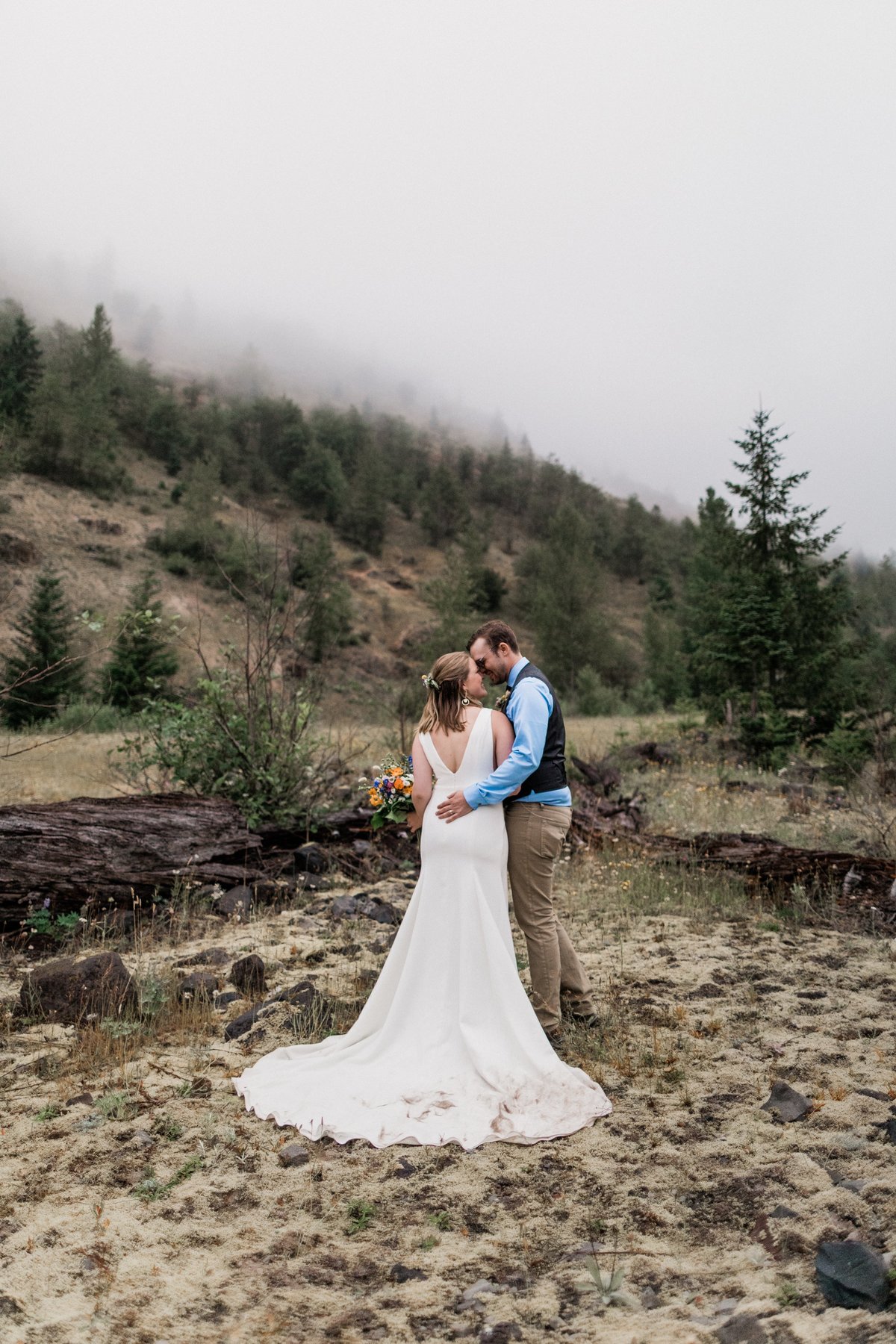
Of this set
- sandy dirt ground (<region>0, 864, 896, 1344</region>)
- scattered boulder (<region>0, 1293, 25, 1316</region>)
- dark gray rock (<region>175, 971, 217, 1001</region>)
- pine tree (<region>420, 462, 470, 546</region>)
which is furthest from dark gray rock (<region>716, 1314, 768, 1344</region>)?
pine tree (<region>420, 462, 470, 546</region>)

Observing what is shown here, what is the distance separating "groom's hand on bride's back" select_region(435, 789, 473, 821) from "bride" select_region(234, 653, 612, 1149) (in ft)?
0.23

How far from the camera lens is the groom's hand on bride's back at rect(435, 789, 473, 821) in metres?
4.64

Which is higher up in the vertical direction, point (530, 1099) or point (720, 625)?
point (720, 625)

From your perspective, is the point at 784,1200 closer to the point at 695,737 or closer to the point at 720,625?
the point at 695,737

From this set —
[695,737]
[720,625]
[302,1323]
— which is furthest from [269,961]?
[720,625]

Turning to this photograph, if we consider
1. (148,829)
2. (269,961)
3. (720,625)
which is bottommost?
(269,961)

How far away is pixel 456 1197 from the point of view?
346 cm

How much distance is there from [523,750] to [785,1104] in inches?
85.8

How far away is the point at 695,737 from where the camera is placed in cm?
1977

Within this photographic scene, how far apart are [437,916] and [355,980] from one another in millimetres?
1624

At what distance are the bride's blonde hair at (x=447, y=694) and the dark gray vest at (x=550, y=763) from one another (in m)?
0.36

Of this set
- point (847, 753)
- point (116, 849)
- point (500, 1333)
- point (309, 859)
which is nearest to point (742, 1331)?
point (500, 1333)

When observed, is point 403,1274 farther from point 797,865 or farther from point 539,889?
point 797,865

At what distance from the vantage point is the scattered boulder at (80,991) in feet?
17.0
